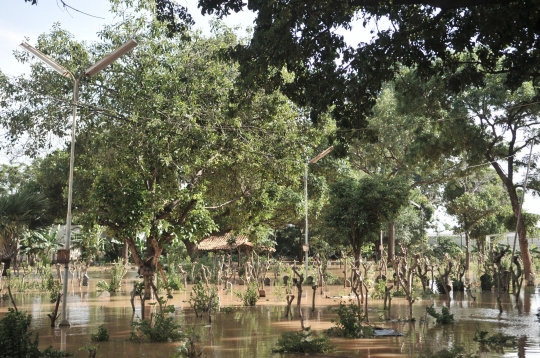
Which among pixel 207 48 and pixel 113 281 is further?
pixel 113 281

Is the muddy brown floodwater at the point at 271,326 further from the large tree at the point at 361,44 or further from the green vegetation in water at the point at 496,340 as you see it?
the large tree at the point at 361,44

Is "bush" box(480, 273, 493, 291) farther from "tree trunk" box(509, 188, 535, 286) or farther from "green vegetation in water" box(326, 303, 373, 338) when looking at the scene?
"green vegetation in water" box(326, 303, 373, 338)

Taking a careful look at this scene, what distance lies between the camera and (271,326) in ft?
47.5

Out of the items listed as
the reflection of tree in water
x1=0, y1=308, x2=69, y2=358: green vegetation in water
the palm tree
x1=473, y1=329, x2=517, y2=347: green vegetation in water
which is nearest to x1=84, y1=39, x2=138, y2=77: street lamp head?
x1=0, y1=308, x2=69, y2=358: green vegetation in water

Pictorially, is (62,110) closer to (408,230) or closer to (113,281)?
(113,281)

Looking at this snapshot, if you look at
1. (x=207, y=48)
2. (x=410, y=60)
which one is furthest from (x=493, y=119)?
(x=410, y=60)

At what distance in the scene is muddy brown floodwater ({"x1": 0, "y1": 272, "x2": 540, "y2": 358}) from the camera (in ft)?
35.8

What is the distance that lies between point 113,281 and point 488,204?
77.7 feet

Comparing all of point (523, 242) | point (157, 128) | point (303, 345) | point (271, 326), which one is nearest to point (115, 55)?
point (157, 128)

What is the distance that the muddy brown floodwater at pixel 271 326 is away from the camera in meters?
10.9

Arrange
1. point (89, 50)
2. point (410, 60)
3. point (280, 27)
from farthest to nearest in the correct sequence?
point (89, 50), point (410, 60), point (280, 27)

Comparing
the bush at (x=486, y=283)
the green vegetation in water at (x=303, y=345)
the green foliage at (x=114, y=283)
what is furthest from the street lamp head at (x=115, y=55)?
the bush at (x=486, y=283)

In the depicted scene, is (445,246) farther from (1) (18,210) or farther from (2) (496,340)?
(2) (496,340)

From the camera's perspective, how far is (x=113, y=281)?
999 inches
